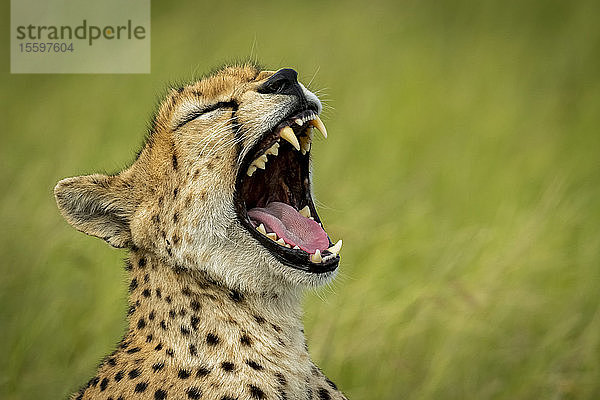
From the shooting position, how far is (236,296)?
3686 mm

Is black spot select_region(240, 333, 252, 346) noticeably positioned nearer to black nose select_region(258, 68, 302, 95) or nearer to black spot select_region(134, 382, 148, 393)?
black spot select_region(134, 382, 148, 393)

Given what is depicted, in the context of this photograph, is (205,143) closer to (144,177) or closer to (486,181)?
(144,177)

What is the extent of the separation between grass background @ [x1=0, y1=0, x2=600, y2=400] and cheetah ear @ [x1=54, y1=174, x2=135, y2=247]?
3.13 feet

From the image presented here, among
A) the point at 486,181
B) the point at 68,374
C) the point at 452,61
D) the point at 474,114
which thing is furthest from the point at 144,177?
the point at 452,61

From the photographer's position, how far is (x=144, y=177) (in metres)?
3.88

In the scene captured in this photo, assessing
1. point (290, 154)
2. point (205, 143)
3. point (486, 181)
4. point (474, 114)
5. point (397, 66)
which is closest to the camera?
point (205, 143)

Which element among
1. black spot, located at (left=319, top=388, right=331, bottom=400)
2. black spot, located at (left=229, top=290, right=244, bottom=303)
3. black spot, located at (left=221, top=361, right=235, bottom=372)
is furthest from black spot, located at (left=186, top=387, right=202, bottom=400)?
black spot, located at (left=319, top=388, right=331, bottom=400)

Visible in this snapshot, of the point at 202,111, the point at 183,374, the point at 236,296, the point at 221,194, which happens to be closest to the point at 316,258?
the point at 236,296

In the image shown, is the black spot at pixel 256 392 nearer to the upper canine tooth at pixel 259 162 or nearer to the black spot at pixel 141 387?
the black spot at pixel 141 387

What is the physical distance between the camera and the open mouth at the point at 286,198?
368 centimetres

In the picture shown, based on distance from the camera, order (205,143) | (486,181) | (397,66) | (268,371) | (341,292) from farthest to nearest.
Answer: (397,66)
(486,181)
(341,292)
(205,143)
(268,371)

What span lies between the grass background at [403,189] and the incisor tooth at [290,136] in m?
0.45

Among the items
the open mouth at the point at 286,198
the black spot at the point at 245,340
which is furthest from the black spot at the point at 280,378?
the open mouth at the point at 286,198

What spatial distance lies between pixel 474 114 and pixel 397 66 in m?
1.14
